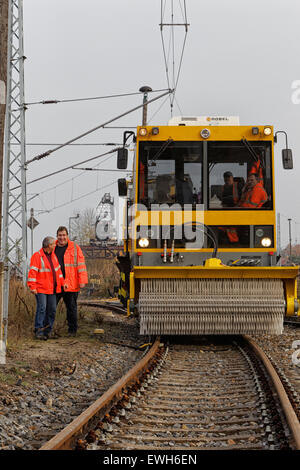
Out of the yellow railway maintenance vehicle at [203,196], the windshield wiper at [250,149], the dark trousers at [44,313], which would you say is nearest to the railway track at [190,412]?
the yellow railway maintenance vehicle at [203,196]

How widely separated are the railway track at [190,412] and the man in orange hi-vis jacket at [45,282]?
251 centimetres

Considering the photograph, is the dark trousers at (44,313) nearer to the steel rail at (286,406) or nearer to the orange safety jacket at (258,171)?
the orange safety jacket at (258,171)

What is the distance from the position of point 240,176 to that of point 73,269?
3212 mm

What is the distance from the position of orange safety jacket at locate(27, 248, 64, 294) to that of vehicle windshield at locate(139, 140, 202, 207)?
186 cm

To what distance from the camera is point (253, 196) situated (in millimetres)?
9164

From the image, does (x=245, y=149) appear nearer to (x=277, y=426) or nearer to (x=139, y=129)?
(x=139, y=129)

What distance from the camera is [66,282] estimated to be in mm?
9648

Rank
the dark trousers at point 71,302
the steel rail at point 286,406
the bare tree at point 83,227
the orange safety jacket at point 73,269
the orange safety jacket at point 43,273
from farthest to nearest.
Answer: the bare tree at point 83,227 → the dark trousers at point 71,302 → the orange safety jacket at point 73,269 → the orange safety jacket at point 43,273 → the steel rail at point 286,406

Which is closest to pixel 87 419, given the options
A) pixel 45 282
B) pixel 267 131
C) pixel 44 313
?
pixel 44 313

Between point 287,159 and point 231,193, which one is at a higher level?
point 287,159

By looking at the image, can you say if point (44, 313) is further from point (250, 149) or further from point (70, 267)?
point (250, 149)

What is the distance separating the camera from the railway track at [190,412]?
12.9 ft

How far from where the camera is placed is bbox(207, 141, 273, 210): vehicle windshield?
30.1 ft

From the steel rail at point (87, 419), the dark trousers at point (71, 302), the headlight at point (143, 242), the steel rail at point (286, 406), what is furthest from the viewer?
the dark trousers at point (71, 302)
